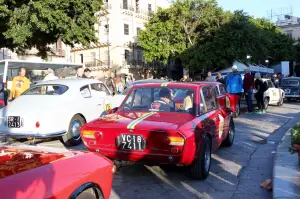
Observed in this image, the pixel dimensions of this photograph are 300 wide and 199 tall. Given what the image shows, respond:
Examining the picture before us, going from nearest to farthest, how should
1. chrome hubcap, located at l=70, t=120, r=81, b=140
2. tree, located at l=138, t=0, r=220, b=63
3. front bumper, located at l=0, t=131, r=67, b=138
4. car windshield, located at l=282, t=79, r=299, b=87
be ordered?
front bumper, located at l=0, t=131, r=67, b=138 → chrome hubcap, located at l=70, t=120, r=81, b=140 → car windshield, located at l=282, t=79, r=299, b=87 → tree, located at l=138, t=0, r=220, b=63

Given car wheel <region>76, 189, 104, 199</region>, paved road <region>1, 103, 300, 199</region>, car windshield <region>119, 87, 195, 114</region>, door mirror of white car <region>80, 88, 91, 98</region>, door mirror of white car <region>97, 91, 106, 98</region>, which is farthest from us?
door mirror of white car <region>97, 91, 106, 98</region>

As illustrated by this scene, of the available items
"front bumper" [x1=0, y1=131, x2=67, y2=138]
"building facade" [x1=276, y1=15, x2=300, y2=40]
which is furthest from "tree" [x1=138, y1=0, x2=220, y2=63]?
"building facade" [x1=276, y1=15, x2=300, y2=40]

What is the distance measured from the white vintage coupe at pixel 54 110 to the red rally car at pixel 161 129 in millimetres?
2071

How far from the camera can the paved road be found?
15.8ft

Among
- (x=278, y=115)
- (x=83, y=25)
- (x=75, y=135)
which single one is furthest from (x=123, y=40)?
(x=75, y=135)

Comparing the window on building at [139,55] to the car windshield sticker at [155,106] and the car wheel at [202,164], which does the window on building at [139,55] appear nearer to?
the car windshield sticker at [155,106]

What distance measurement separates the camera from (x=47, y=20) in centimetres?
1741

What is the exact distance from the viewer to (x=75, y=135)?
26.3 feet

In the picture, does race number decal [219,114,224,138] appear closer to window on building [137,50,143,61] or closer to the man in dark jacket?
the man in dark jacket

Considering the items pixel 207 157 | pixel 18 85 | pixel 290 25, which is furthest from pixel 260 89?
pixel 290 25

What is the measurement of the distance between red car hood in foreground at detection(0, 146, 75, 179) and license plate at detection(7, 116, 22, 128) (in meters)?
4.25

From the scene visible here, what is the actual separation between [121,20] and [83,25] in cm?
2687

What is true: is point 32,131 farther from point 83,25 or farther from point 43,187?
point 83,25

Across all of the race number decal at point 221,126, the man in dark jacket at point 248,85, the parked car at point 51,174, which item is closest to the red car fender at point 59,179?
the parked car at point 51,174
